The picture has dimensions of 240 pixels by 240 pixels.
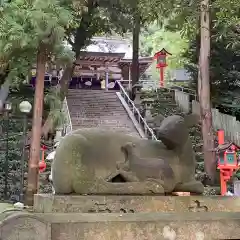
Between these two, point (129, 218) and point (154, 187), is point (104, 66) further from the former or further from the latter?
point (129, 218)

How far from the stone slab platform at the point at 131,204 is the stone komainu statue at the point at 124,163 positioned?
133mm

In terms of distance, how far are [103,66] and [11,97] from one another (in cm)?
1263

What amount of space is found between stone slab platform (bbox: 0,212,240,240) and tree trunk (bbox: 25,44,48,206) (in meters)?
9.99

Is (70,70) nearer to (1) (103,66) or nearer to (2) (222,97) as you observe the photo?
(2) (222,97)

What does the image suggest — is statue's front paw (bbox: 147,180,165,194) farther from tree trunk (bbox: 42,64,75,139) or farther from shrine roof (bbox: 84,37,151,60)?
shrine roof (bbox: 84,37,151,60)

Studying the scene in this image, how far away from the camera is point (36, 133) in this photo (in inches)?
611

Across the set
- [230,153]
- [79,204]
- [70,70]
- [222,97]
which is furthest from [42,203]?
[222,97]

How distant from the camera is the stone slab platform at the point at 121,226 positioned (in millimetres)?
4465

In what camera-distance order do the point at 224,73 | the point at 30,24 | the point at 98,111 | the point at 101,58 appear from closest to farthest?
the point at 30,24 < the point at 224,73 < the point at 98,111 < the point at 101,58

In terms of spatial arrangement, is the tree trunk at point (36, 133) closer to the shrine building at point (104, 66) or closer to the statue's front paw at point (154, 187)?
the statue's front paw at point (154, 187)

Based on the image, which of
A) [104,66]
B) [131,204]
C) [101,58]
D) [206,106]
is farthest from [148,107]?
[131,204]

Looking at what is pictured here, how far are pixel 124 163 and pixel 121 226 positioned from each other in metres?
0.84

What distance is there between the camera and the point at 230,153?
14438mm

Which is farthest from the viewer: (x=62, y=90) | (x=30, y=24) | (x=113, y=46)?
(x=113, y=46)
